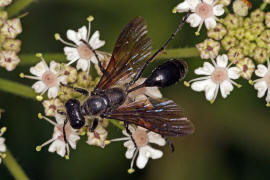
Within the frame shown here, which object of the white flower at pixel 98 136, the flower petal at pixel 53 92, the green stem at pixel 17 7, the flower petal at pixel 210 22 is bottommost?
the white flower at pixel 98 136

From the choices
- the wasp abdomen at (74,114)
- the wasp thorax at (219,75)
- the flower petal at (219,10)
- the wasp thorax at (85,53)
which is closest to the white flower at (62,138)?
the wasp abdomen at (74,114)

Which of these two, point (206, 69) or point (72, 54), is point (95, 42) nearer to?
point (72, 54)

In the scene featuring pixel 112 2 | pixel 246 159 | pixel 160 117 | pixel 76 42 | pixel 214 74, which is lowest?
pixel 246 159

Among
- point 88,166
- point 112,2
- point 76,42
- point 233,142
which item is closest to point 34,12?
point 112,2

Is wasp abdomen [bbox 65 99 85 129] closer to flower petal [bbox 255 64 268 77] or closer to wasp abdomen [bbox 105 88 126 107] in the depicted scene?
wasp abdomen [bbox 105 88 126 107]

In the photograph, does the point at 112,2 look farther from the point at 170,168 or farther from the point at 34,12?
the point at 170,168

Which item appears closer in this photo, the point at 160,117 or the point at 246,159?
the point at 160,117

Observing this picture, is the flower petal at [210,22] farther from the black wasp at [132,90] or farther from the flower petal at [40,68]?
the flower petal at [40,68]

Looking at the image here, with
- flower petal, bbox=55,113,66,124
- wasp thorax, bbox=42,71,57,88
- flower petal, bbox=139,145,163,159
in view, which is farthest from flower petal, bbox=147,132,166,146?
wasp thorax, bbox=42,71,57,88
